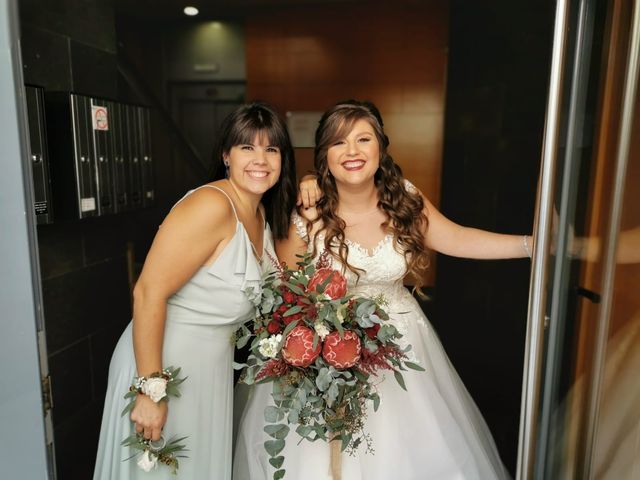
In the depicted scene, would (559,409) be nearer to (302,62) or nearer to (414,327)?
(414,327)

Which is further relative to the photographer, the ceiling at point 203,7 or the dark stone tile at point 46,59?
the ceiling at point 203,7

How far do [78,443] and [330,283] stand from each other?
2.04m

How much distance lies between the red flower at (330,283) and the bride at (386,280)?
1.65 feet

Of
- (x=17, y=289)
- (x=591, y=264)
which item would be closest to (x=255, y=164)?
(x=17, y=289)

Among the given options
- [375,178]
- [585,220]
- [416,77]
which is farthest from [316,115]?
[585,220]

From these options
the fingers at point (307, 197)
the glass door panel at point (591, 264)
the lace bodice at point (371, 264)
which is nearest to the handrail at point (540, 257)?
the glass door panel at point (591, 264)

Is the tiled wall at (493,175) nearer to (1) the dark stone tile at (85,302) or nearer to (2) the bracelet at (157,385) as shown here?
(2) the bracelet at (157,385)

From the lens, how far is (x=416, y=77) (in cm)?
426

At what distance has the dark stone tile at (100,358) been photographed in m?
2.90

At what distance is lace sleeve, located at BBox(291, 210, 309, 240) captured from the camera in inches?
85.7

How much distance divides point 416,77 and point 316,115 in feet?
2.74

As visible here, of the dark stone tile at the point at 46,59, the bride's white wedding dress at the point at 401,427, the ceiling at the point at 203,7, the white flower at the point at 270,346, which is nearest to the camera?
the white flower at the point at 270,346

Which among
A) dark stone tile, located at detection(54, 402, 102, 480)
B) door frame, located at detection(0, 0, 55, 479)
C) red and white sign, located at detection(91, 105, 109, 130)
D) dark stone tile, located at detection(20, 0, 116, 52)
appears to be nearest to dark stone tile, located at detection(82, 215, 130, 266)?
red and white sign, located at detection(91, 105, 109, 130)

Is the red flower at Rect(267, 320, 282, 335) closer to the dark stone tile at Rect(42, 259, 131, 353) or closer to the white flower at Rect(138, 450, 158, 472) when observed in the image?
the white flower at Rect(138, 450, 158, 472)
